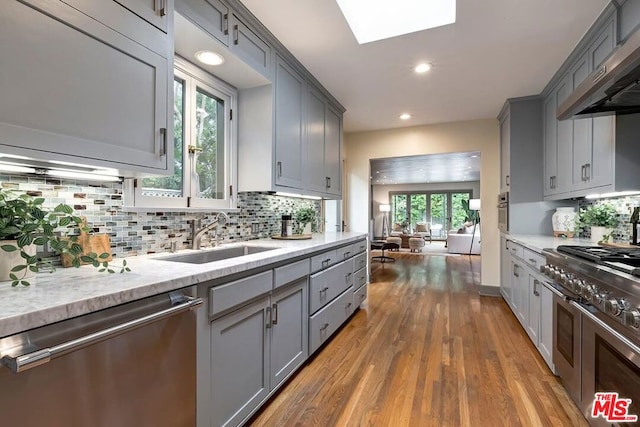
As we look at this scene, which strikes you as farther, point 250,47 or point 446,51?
point 446,51

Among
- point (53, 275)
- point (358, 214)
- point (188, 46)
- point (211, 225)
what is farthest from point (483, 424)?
point (358, 214)

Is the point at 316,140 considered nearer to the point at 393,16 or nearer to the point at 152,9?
the point at 393,16

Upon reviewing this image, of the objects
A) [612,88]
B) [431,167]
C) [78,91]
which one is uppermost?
[431,167]

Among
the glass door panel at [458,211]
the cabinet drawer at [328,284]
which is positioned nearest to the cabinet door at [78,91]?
the cabinet drawer at [328,284]

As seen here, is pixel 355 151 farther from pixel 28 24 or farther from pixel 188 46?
pixel 28 24

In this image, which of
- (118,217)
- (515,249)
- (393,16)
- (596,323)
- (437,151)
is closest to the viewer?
(596,323)

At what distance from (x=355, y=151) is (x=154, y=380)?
173 inches

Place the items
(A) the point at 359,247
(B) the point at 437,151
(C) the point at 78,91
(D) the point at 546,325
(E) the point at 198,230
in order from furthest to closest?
(B) the point at 437,151, (A) the point at 359,247, (D) the point at 546,325, (E) the point at 198,230, (C) the point at 78,91

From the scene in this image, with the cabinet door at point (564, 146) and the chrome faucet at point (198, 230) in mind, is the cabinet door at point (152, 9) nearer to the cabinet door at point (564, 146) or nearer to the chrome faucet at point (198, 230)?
the chrome faucet at point (198, 230)

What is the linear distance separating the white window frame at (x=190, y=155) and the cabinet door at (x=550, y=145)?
10.1 ft

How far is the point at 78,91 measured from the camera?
1.09 meters

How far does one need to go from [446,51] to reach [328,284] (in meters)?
2.13

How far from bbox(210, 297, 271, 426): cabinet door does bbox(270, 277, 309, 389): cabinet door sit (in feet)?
0.25

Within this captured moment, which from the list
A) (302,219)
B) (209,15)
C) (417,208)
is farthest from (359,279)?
(417,208)
